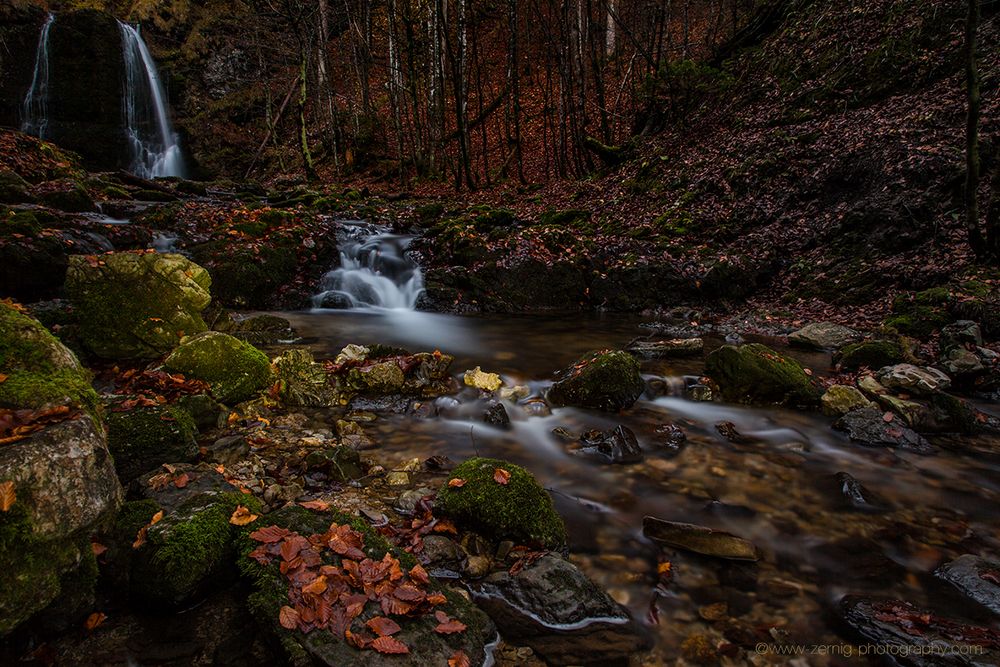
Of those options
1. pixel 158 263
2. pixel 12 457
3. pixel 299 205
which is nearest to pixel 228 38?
pixel 299 205

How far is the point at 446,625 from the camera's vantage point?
2299mm

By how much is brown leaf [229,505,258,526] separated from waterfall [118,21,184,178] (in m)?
27.3

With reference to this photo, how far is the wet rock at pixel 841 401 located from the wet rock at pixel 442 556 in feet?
16.9

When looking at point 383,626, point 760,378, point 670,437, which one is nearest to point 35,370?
point 383,626

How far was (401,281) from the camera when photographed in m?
12.4

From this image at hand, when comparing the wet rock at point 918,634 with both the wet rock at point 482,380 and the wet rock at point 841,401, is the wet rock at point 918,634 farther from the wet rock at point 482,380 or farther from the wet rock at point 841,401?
the wet rock at point 482,380

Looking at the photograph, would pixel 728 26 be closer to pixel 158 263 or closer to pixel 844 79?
pixel 844 79

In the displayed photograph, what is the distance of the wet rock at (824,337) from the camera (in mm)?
8305

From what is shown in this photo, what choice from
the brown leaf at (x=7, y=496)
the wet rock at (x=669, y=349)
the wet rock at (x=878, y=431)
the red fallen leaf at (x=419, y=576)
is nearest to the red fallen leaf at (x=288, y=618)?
the red fallen leaf at (x=419, y=576)

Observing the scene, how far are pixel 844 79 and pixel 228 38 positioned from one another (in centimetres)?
3254

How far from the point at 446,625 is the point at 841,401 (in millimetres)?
5712

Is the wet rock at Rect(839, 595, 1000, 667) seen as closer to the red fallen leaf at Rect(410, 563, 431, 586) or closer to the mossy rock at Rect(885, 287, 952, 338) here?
the red fallen leaf at Rect(410, 563, 431, 586)

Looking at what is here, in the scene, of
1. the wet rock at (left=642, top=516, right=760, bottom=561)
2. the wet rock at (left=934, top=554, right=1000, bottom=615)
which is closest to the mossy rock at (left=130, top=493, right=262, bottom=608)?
the wet rock at (left=642, top=516, right=760, bottom=561)

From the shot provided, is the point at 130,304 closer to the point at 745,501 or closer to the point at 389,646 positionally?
the point at 389,646
